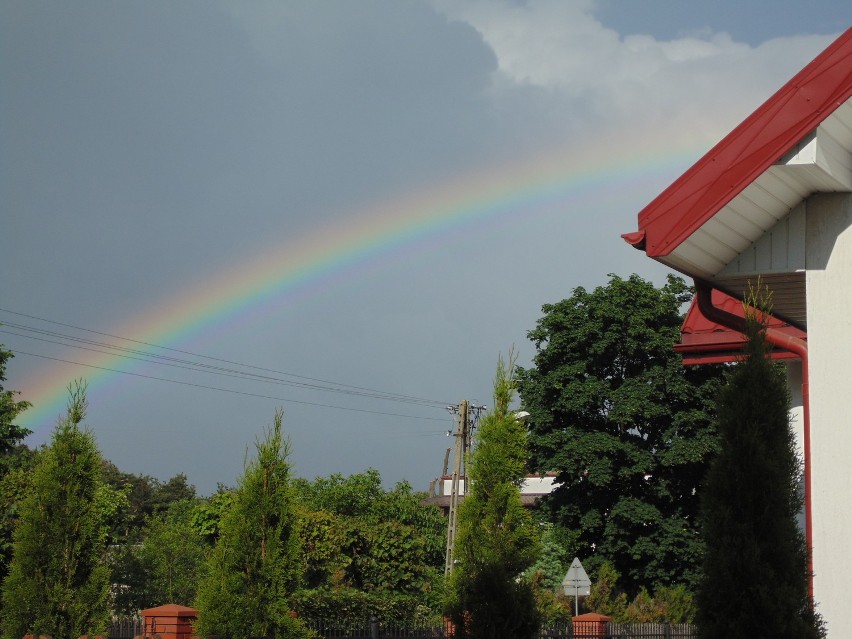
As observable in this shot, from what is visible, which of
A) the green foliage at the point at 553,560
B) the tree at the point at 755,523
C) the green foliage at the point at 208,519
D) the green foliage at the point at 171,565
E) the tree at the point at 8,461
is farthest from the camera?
the green foliage at the point at 171,565

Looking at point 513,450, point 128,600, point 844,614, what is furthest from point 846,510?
point 128,600

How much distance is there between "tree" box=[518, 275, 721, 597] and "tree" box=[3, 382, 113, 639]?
21.9 meters

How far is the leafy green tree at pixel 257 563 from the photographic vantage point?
15.0m

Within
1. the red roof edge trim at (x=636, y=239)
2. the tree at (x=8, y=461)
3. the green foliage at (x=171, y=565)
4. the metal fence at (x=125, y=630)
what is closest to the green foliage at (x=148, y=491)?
the green foliage at (x=171, y=565)

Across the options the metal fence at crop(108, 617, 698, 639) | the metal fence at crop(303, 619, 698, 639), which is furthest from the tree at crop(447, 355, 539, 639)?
the metal fence at crop(303, 619, 698, 639)

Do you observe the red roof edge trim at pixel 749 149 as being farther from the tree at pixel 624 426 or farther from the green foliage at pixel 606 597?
the tree at pixel 624 426

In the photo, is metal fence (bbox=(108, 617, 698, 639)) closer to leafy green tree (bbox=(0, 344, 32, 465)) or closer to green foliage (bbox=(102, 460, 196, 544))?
leafy green tree (bbox=(0, 344, 32, 465))

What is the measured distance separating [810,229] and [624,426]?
87.6 ft

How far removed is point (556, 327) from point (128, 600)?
1742cm

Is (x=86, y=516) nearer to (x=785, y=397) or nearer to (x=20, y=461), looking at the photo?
(x=785, y=397)

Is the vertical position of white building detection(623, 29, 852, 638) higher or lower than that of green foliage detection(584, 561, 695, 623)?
higher

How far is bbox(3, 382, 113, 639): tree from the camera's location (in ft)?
49.2

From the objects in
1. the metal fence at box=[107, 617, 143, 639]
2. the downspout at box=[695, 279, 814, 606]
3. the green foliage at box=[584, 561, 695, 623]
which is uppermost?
the downspout at box=[695, 279, 814, 606]

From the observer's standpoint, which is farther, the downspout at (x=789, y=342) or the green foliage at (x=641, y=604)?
the green foliage at (x=641, y=604)
